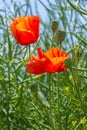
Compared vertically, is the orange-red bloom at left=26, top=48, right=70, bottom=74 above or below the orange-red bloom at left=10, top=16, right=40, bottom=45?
below

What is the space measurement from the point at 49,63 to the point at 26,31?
12 cm

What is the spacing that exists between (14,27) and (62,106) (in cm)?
25

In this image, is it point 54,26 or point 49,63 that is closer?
point 49,63

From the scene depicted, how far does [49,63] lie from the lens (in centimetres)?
74

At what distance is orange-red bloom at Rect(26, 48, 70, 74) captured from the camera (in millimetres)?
741

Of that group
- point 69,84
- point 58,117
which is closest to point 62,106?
point 69,84

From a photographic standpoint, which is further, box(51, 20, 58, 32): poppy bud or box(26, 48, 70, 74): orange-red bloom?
box(51, 20, 58, 32): poppy bud

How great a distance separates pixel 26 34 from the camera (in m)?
0.85

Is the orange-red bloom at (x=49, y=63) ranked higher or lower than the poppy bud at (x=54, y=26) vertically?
lower

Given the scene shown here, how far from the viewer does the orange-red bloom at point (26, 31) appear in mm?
835

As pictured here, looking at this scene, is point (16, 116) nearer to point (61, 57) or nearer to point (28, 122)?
point (28, 122)

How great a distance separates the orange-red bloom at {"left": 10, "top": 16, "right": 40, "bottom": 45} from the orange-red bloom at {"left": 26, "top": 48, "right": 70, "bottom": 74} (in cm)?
9

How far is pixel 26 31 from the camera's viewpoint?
32.8 inches

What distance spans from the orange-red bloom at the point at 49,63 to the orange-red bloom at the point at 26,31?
9 cm
